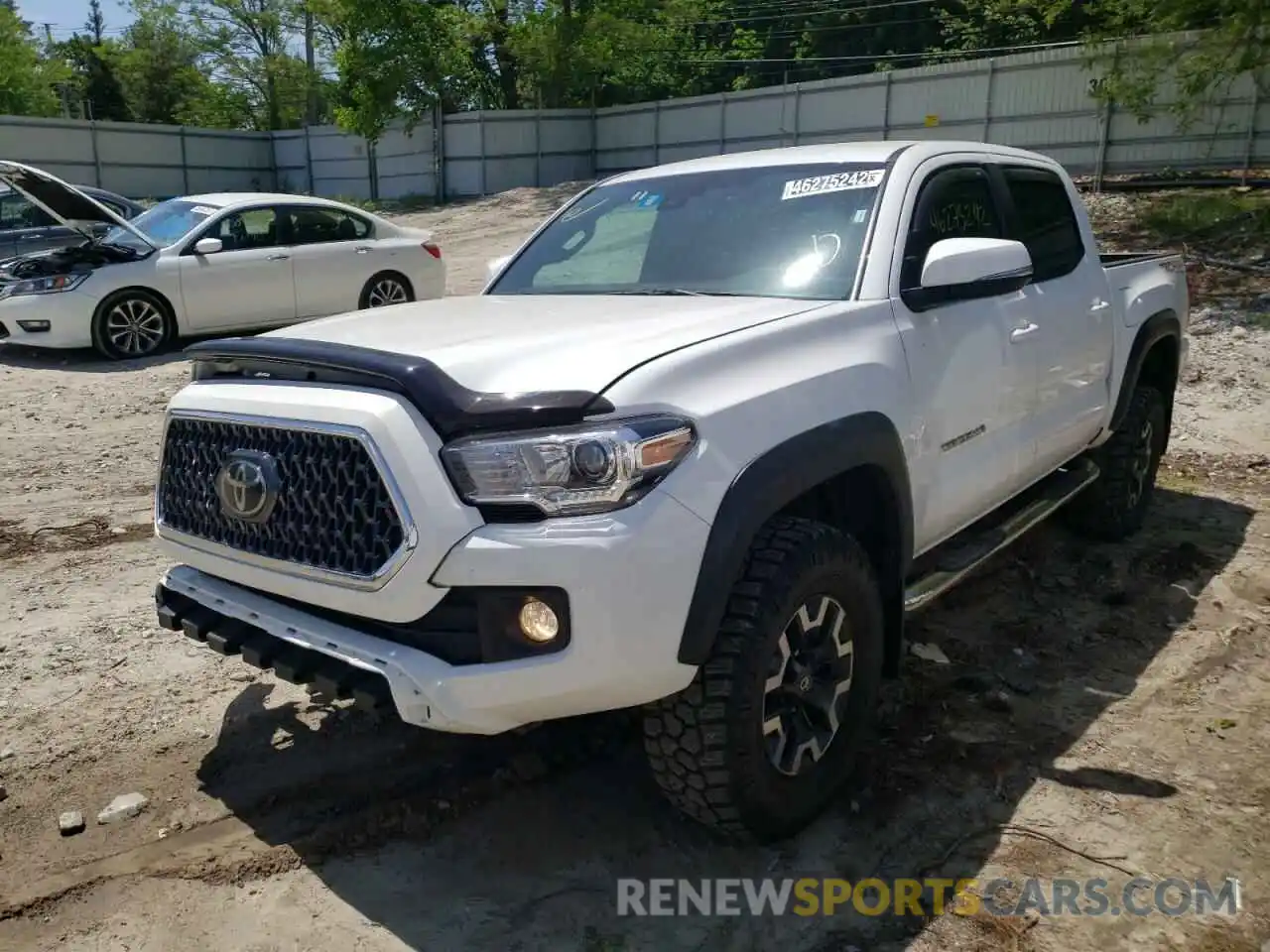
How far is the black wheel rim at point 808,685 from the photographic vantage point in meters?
2.93

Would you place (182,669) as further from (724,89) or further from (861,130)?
(724,89)

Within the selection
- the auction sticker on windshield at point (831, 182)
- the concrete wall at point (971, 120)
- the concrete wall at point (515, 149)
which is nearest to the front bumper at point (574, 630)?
the auction sticker on windshield at point (831, 182)

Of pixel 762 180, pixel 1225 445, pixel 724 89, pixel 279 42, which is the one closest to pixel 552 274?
pixel 762 180

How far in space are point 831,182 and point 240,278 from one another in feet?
Answer: 27.3

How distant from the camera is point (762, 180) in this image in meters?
4.05

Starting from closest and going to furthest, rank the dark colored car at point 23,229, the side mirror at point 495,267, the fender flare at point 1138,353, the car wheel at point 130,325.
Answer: the side mirror at point 495,267 → the fender flare at point 1138,353 → the car wheel at point 130,325 → the dark colored car at point 23,229

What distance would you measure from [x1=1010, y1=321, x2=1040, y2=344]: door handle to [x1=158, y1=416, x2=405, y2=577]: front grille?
8.29 feet

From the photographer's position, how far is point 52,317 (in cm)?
991

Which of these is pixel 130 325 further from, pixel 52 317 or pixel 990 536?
pixel 990 536

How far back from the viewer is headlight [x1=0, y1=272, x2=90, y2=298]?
32.8 feet

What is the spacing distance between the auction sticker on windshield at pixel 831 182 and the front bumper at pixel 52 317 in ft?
27.0

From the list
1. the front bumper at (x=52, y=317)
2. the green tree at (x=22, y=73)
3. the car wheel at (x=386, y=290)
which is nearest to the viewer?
the front bumper at (x=52, y=317)

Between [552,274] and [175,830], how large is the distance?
2.43m

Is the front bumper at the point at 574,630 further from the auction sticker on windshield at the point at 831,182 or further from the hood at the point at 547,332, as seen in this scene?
the auction sticker on windshield at the point at 831,182
